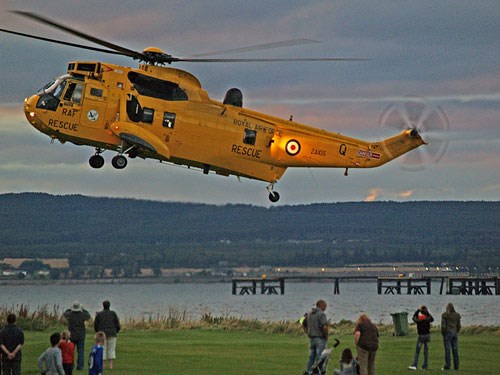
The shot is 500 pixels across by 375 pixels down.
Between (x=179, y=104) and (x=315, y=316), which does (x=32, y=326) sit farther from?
(x=315, y=316)

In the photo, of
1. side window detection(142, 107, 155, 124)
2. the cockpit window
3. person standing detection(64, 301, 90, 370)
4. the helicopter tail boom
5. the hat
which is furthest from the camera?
the helicopter tail boom

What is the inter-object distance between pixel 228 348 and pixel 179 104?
9.07 meters

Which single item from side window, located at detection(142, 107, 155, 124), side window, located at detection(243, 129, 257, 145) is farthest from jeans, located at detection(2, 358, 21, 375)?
side window, located at detection(243, 129, 257, 145)

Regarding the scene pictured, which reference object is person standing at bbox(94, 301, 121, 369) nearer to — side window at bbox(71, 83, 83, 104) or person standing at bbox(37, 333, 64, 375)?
person standing at bbox(37, 333, 64, 375)

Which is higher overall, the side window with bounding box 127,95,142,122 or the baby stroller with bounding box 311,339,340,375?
the side window with bounding box 127,95,142,122

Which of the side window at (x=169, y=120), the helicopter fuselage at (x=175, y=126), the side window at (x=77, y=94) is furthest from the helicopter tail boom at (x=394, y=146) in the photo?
the side window at (x=77, y=94)

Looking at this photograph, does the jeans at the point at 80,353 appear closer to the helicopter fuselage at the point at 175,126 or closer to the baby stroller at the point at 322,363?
the baby stroller at the point at 322,363

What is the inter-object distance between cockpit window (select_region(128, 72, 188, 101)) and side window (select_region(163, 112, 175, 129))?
0.58 m

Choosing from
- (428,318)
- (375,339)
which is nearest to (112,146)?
(428,318)

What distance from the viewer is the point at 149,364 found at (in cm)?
3672

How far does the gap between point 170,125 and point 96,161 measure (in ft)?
9.80

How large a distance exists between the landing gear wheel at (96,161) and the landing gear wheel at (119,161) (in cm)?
92

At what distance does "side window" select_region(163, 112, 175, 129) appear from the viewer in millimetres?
43844

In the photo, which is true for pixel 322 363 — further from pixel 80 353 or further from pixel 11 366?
pixel 80 353
